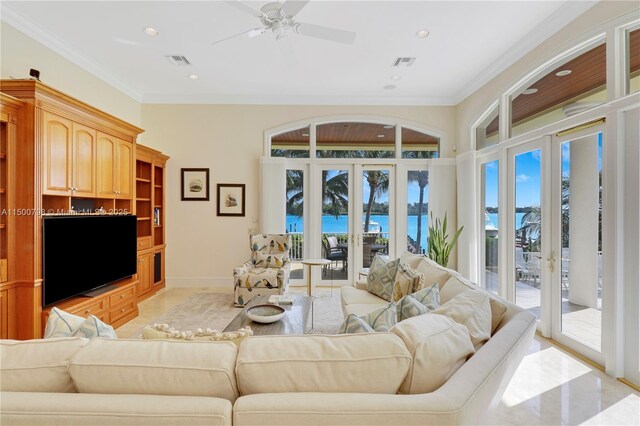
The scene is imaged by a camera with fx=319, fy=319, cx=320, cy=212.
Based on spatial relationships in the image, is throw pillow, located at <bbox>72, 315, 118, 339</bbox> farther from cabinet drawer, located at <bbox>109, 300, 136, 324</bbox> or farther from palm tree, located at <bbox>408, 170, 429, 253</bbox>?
palm tree, located at <bbox>408, 170, 429, 253</bbox>

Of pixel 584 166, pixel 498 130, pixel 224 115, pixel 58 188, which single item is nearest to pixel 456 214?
pixel 498 130

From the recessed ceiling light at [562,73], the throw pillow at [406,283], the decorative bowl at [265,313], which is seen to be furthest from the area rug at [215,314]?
the recessed ceiling light at [562,73]

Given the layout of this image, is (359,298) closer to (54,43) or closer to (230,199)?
(230,199)

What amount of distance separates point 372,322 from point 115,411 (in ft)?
3.47

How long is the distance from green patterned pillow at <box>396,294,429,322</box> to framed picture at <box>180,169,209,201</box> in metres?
4.66

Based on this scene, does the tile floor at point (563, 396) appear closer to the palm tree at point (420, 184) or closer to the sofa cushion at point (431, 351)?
the sofa cushion at point (431, 351)

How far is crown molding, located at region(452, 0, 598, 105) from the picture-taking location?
3.03m

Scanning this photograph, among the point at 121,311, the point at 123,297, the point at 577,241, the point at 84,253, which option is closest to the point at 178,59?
the point at 84,253

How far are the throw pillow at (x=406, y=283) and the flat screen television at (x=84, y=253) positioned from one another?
10.3 ft

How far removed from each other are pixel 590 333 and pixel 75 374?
3938mm

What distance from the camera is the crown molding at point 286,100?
18.4ft

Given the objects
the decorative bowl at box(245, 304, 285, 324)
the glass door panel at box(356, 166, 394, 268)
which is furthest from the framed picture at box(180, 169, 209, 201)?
the decorative bowl at box(245, 304, 285, 324)

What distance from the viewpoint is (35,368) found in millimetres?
1088

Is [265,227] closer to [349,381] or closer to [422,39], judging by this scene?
[422,39]
